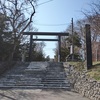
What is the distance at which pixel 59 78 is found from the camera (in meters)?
16.2

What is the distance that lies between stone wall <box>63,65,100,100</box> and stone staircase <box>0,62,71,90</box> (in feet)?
2.31

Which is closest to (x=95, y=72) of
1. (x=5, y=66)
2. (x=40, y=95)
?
(x=40, y=95)

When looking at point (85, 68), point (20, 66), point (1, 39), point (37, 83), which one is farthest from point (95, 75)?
point (1, 39)

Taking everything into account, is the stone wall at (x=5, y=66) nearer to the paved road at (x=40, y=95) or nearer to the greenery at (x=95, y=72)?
the paved road at (x=40, y=95)

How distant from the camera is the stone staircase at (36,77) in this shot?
1474cm

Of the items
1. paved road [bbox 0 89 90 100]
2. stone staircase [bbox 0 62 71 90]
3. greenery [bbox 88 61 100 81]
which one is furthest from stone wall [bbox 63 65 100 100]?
stone staircase [bbox 0 62 71 90]

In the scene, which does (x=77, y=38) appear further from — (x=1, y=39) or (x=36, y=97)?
(x=36, y=97)

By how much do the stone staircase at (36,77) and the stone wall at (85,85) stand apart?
27.8 inches

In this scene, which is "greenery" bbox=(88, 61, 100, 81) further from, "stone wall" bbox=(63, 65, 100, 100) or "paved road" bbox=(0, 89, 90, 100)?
"paved road" bbox=(0, 89, 90, 100)

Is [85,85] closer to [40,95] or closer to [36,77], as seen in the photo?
[40,95]

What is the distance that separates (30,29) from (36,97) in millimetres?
21975

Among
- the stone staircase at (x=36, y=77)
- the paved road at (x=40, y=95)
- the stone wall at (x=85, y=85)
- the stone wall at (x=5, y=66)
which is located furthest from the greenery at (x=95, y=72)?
the stone wall at (x=5, y=66)

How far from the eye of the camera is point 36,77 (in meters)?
16.8

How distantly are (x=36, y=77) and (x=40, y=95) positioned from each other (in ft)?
15.9
